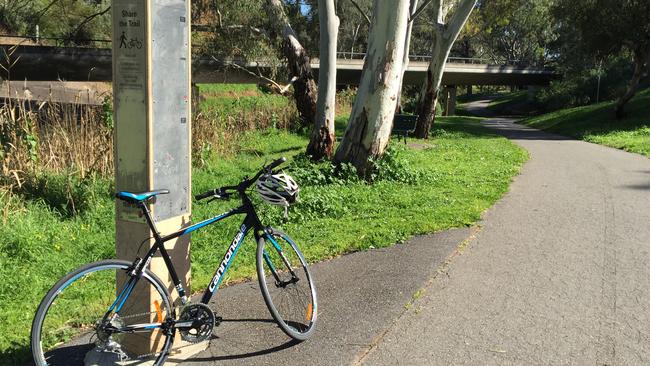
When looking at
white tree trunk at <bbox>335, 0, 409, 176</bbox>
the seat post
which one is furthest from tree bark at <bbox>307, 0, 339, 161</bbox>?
the seat post

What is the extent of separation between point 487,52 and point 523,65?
85.4 ft

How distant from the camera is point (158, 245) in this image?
11.9 feet

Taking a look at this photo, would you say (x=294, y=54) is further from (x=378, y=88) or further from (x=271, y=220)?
(x=271, y=220)

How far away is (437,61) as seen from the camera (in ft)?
61.5

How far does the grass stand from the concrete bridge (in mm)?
12143

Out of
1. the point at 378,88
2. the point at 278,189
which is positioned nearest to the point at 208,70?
the point at 378,88

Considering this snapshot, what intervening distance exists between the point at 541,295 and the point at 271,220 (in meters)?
3.43

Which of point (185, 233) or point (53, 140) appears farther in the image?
point (53, 140)

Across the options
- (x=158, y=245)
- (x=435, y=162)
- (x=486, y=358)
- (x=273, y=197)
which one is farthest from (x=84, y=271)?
(x=435, y=162)

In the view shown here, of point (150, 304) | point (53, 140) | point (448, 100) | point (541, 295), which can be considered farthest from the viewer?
point (448, 100)

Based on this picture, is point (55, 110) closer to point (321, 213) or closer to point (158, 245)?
point (321, 213)

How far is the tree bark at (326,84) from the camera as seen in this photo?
12281mm

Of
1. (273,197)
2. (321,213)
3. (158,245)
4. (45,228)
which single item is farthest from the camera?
(321,213)

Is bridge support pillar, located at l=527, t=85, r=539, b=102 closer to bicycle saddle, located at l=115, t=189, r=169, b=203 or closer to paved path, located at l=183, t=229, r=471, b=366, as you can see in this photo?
paved path, located at l=183, t=229, r=471, b=366
